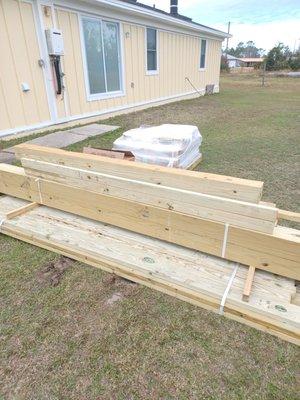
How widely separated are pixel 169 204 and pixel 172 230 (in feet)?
0.66

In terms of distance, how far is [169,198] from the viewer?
2.21 metres

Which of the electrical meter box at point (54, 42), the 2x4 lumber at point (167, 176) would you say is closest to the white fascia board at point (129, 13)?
the electrical meter box at point (54, 42)

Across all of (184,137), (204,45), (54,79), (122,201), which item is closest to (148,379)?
(122,201)

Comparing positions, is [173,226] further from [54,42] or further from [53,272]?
[54,42]

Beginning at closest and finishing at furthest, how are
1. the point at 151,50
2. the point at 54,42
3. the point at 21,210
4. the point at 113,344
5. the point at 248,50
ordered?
the point at 113,344 < the point at 21,210 < the point at 54,42 < the point at 151,50 < the point at 248,50

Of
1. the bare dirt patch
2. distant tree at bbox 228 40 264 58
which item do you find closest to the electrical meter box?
the bare dirt patch

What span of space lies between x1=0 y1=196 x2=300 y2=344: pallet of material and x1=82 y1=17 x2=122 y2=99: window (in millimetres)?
5661

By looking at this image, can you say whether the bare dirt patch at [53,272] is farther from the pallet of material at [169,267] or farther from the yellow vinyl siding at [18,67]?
the yellow vinyl siding at [18,67]

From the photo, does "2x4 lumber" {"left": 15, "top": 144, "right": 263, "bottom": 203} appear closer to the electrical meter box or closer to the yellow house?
the yellow house

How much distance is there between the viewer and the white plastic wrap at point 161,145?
349 cm

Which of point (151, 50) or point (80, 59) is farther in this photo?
point (151, 50)

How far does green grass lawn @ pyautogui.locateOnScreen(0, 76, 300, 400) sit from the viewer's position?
1.46 metres

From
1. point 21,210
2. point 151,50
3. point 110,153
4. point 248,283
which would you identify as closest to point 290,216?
point 248,283

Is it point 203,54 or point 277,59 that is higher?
point 203,54
